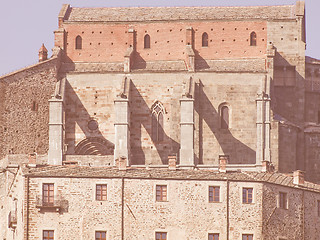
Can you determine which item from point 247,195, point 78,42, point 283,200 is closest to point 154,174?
point 247,195

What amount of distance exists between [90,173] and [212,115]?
22052 mm

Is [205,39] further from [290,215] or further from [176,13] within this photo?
[290,215]

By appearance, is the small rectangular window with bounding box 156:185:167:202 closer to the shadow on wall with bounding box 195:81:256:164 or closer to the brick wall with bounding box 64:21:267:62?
the shadow on wall with bounding box 195:81:256:164

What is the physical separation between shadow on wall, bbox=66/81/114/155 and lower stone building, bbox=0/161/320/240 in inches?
801

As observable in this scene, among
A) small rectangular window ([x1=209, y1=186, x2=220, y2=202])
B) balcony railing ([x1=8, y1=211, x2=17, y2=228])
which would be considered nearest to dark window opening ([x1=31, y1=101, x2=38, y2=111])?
balcony railing ([x1=8, y1=211, x2=17, y2=228])

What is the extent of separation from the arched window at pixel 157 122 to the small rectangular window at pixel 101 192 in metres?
21.5

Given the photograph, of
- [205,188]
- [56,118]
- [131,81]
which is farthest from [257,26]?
[205,188]

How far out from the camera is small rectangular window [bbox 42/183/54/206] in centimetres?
8219

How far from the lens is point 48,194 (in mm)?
82750

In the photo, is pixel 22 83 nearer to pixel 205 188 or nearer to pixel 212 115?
pixel 212 115

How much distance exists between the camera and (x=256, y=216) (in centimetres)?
8162

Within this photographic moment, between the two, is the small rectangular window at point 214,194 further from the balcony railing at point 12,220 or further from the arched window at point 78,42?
the arched window at point 78,42

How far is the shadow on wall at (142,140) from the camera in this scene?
103 meters

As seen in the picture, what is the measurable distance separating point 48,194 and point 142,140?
71.8ft
